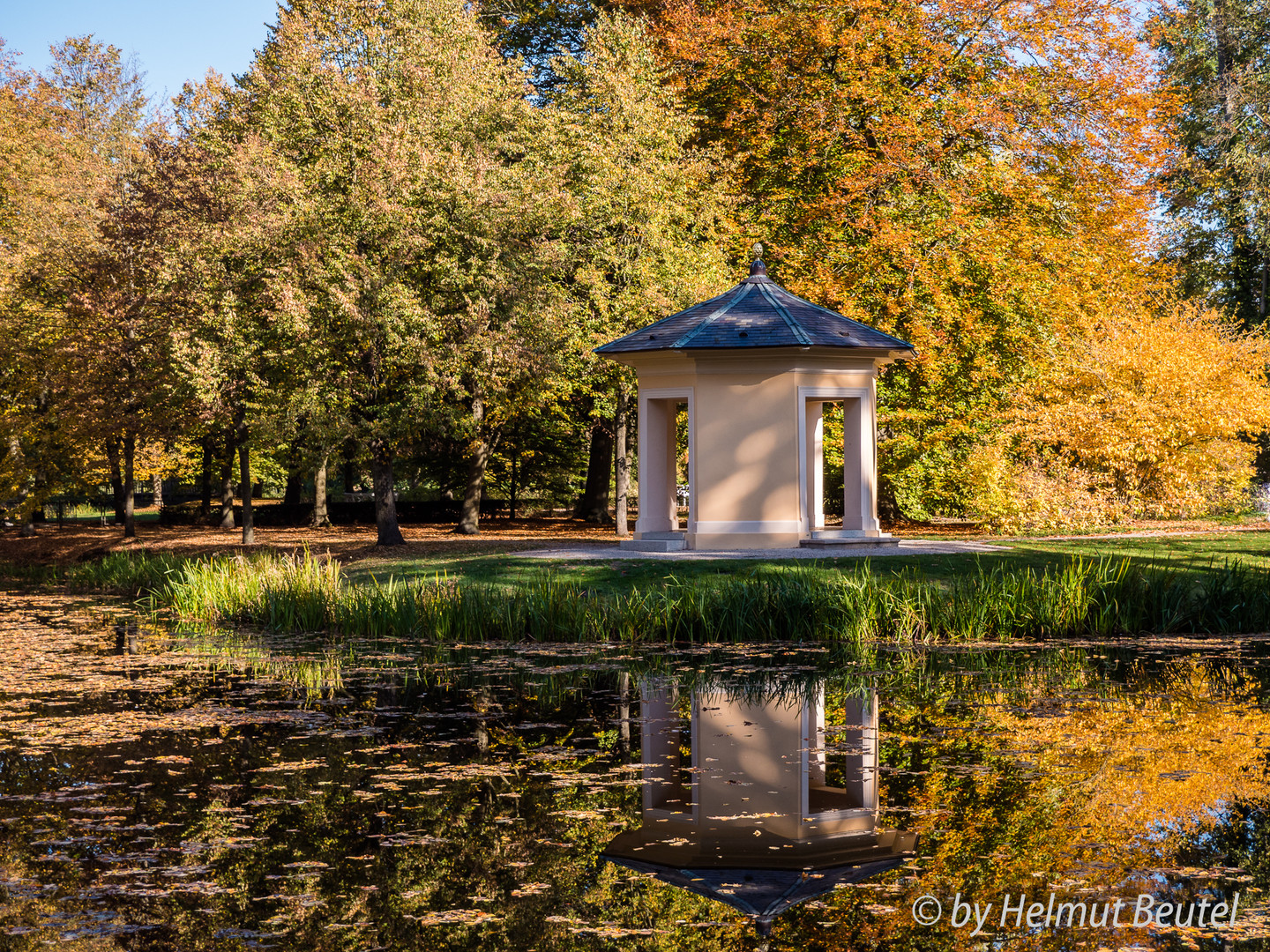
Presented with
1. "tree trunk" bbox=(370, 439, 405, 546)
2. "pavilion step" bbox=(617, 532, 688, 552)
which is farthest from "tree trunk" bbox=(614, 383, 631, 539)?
"pavilion step" bbox=(617, 532, 688, 552)

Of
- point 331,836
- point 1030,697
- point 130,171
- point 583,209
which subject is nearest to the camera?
point 331,836

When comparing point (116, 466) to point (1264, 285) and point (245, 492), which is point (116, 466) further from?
point (1264, 285)

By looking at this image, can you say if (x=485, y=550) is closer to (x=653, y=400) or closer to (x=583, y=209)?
(x=653, y=400)

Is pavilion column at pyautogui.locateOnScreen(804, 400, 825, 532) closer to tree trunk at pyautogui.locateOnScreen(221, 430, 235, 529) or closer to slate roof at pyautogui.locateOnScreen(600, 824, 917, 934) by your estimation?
tree trunk at pyautogui.locateOnScreen(221, 430, 235, 529)

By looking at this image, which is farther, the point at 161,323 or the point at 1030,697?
the point at 161,323

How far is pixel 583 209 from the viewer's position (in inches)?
949

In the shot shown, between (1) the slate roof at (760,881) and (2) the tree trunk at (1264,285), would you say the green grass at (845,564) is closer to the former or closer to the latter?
(1) the slate roof at (760,881)

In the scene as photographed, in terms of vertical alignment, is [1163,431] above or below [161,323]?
below

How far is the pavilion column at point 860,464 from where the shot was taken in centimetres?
1892

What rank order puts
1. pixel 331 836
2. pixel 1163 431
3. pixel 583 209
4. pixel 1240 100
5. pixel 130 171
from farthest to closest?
pixel 1240 100 < pixel 130 171 < pixel 583 209 < pixel 1163 431 < pixel 331 836

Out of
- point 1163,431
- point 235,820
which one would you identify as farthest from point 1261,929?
point 1163,431

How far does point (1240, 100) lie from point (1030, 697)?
1368 inches

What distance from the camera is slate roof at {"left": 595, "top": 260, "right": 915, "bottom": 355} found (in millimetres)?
17766

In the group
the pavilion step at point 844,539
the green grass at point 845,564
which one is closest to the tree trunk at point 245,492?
the green grass at point 845,564
